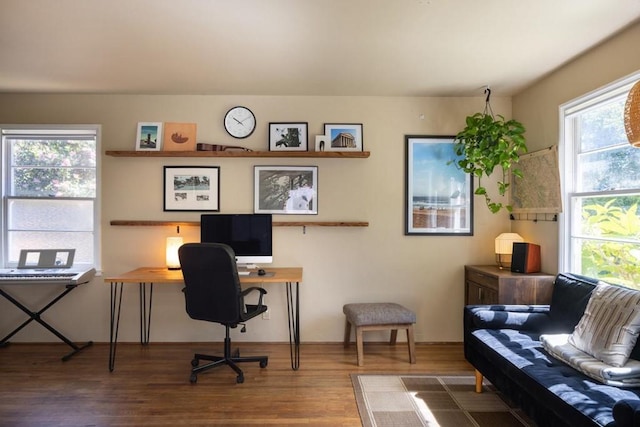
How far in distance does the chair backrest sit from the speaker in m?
2.32

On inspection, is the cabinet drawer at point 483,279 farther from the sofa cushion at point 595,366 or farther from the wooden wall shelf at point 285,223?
the wooden wall shelf at point 285,223

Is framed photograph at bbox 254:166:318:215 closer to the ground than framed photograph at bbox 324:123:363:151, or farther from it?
closer to the ground

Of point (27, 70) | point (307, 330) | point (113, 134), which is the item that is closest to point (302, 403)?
point (307, 330)

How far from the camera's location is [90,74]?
3205 millimetres

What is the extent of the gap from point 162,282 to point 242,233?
2.56 ft

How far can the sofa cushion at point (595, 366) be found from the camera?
5.99ft

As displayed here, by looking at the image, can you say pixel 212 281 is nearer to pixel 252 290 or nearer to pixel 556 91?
pixel 252 290

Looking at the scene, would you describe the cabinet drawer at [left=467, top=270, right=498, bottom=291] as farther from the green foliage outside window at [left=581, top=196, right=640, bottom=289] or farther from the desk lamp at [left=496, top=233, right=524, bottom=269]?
the green foliage outside window at [left=581, top=196, right=640, bottom=289]

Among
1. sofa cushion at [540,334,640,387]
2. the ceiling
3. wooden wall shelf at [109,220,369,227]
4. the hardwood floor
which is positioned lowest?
the hardwood floor

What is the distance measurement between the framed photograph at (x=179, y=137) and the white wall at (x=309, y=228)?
8 centimetres

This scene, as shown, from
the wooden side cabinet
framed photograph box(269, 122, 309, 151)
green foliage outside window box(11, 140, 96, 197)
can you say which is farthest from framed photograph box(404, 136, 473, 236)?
green foliage outside window box(11, 140, 96, 197)

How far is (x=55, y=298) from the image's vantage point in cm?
371

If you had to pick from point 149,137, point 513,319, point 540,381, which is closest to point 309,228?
point 149,137

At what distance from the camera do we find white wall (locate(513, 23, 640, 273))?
2445mm
